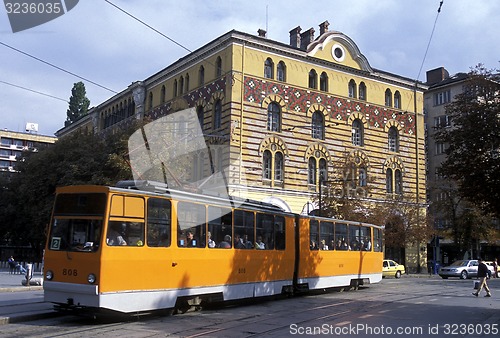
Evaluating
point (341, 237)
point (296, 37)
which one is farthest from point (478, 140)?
point (296, 37)

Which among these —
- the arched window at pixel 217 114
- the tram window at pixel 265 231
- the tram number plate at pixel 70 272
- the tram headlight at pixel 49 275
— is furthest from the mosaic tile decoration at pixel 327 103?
the tram number plate at pixel 70 272

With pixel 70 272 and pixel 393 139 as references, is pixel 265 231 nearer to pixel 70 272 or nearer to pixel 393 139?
pixel 70 272

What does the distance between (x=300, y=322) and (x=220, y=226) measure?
12.1ft

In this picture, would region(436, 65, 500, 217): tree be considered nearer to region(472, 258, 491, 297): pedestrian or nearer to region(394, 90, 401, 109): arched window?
region(472, 258, 491, 297): pedestrian

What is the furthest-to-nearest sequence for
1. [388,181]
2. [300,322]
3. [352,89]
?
[388,181]
[352,89]
[300,322]

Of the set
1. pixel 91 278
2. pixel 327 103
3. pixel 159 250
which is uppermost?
pixel 327 103

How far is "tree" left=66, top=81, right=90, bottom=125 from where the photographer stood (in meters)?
77.8

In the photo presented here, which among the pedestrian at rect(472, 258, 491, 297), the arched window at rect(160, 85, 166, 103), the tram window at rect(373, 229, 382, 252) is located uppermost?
the arched window at rect(160, 85, 166, 103)

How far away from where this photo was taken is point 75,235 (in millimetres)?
12469

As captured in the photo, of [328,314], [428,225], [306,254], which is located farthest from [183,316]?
[428,225]

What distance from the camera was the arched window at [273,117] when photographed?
36.3 metres

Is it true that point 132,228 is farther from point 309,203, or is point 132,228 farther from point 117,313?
point 309,203

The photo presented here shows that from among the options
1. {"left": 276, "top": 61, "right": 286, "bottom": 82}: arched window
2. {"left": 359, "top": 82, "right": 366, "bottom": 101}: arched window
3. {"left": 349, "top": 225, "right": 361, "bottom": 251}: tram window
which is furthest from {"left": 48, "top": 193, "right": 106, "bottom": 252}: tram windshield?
{"left": 359, "top": 82, "right": 366, "bottom": 101}: arched window

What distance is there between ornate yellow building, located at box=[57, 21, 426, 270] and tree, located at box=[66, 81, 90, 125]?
35.0 metres
